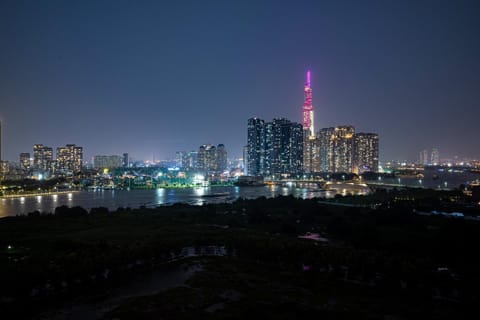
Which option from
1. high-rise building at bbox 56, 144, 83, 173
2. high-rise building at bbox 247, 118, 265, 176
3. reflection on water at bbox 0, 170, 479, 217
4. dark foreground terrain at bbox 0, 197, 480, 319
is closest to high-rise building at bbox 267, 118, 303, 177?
high-rise building at bbox 247, 118, 265, 176

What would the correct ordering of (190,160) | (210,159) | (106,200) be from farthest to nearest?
Answer: (190,160)
(210,159)
(106,200)

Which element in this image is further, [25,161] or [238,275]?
[25,161]

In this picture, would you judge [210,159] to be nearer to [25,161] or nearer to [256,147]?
[256,147]

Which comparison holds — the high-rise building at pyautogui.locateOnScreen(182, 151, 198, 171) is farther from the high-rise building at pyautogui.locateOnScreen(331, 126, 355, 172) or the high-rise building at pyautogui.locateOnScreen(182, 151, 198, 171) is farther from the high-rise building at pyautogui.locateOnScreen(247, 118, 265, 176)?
the high-rise building at pyautogui.locateOnScreen(331, 126, 355, 172)

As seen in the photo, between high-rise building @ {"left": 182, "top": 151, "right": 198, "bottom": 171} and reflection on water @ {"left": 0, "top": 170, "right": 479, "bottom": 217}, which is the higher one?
high-rise building @ {"left": 182, "top": 151, "right": 198, "bottom": 171}

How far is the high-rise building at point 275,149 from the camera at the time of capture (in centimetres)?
8581

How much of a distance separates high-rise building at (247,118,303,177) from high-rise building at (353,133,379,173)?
14329 millimetres

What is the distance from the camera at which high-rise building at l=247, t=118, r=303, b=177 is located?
85.8m

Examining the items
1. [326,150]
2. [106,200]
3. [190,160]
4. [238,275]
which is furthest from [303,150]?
[238,275]

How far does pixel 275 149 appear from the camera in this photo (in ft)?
284

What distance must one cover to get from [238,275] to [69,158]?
9176cm

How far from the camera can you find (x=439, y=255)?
1495 cm

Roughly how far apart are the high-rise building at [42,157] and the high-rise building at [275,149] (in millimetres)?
47943

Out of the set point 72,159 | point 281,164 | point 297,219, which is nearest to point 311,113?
Result: point 281,164
